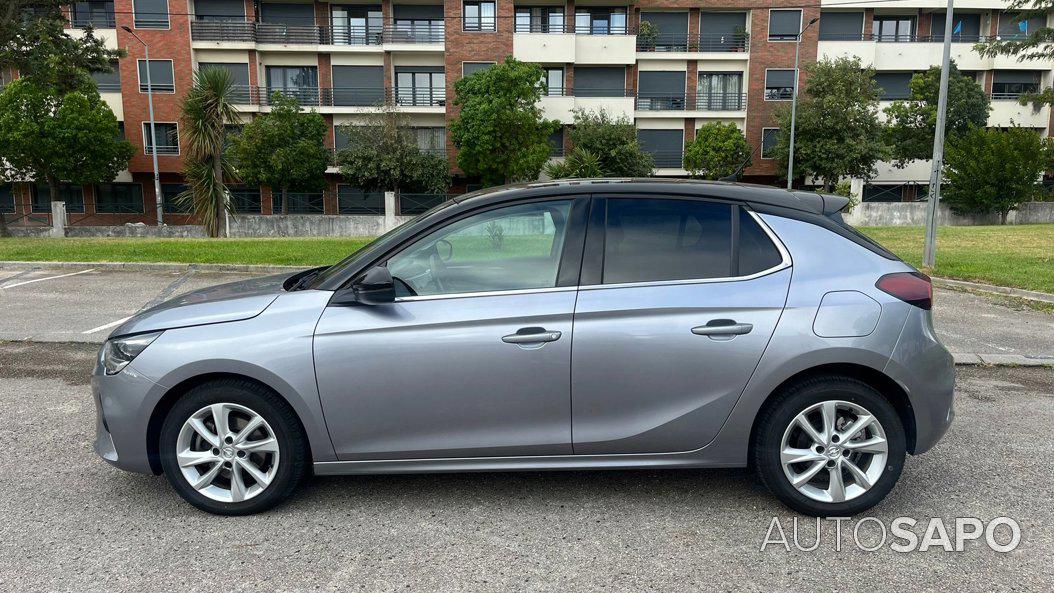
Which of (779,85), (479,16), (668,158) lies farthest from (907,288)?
(779,85)

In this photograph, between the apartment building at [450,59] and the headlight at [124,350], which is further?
the apartment building at [450,59]

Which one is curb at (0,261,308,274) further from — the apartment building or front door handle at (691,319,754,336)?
the apartment building

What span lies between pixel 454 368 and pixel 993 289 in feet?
35.9

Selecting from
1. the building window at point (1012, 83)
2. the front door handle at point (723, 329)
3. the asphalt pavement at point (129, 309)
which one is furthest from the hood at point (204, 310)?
the building window at point (1012, 83)

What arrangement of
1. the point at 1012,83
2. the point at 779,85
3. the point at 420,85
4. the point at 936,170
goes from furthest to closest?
the point at 1012,83, the point at 779,85, the point at 420,85, the point at 936,170

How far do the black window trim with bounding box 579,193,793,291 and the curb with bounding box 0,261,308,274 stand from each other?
1085 cm

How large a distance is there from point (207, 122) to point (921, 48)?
37.3 m

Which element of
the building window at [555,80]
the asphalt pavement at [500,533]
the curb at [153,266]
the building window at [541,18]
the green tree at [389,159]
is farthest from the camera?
the building window at [555,80]

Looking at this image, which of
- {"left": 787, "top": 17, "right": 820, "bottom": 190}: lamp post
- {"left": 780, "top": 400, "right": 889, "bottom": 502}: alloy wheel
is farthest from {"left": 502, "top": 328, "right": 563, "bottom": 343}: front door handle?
{"left": 787, "top": 17, "right": 820, "bottom": 190}: lamp post

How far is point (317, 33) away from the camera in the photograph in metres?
39.1

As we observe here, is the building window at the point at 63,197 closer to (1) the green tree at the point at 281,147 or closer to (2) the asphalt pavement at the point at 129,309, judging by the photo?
(1) the green tree at the point at 281,147

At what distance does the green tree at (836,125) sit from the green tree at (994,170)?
3530mm

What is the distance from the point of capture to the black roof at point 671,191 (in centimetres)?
365

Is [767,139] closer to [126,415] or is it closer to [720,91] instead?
[720,91]
